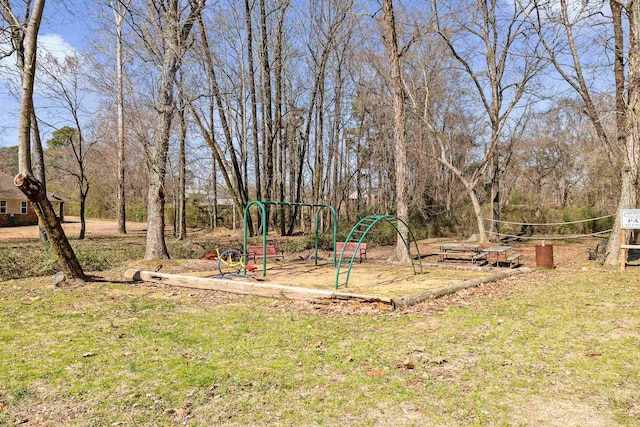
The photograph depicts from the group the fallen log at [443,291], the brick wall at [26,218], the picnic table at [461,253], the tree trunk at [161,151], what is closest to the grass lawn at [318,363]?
Answer: the fallen log at [443,291]

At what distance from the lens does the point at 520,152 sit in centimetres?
3241

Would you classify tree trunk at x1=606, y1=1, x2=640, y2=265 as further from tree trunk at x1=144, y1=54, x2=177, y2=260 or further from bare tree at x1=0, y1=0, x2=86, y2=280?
bare tree at x1=0, y1=0, x2=86, y2=280

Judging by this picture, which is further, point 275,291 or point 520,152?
point 520,152

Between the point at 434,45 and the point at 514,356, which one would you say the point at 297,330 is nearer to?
the point at 514,356

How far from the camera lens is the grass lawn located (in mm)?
3223

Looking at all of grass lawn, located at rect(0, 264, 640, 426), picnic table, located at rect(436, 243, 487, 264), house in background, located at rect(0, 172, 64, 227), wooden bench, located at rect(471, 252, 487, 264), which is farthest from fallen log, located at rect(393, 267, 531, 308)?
house in background, located at rect(0, 172, 64, 227)

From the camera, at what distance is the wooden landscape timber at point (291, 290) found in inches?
263

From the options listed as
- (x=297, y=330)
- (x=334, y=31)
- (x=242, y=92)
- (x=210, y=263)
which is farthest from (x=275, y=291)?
(x=334, y=31)

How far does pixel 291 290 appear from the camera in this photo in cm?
730

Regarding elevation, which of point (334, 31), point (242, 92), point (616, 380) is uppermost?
point (334, 31)

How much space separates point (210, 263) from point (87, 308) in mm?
5208

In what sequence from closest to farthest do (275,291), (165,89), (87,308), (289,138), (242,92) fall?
(87,308), (275,291), (165,89), (242,92), (289,138)

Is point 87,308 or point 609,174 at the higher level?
point 609,174

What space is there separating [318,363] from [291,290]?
3081mm
